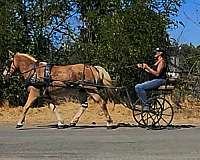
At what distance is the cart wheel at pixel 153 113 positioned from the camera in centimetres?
1619

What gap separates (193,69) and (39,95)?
7.46 metres

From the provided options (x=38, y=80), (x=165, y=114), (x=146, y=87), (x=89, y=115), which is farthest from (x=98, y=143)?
(x=89, y=115)

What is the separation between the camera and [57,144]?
42.4ft

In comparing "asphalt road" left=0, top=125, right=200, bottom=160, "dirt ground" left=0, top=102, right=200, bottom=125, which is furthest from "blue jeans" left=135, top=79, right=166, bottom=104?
"dirt ground" left=0, top=102, right=200, bottom=125

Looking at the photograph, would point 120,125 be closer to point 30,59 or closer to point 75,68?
point 75,68

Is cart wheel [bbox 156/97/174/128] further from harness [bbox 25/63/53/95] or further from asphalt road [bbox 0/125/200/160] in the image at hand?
harness [bbox 25/63/53/95]

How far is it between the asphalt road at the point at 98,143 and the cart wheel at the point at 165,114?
19.0 inches

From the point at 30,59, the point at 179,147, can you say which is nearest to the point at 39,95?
the point at 30,59

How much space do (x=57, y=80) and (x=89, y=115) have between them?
11.8 ft

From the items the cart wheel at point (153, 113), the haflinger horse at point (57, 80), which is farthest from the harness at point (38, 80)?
the cart wheel at point (153, 113)

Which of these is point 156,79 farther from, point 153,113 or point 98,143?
point 98,143

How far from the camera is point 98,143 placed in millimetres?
13133

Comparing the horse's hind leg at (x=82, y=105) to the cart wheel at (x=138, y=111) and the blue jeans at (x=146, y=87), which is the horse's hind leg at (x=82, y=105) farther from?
the blue jeans at (x=146, y=87)

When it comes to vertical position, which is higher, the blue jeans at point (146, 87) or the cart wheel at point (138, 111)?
the blue jeans at point (146, 87)
